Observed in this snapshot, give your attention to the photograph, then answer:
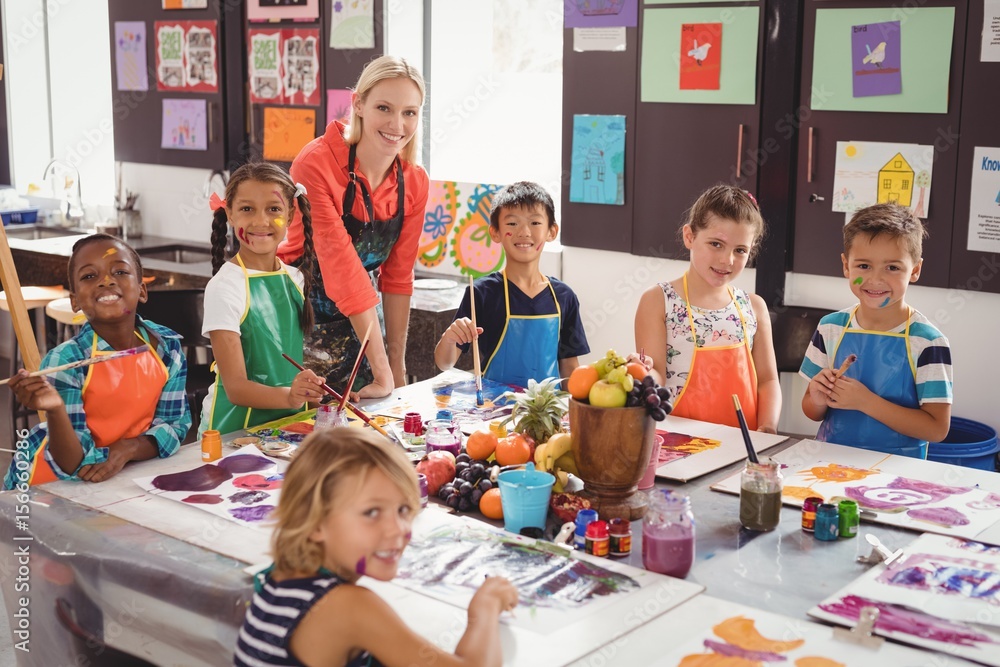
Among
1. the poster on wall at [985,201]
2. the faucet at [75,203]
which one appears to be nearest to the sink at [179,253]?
the faucet at [75,203]

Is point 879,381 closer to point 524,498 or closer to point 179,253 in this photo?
point 524,498

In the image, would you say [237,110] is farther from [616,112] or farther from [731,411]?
[731,411]

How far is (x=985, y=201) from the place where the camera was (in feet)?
11.5

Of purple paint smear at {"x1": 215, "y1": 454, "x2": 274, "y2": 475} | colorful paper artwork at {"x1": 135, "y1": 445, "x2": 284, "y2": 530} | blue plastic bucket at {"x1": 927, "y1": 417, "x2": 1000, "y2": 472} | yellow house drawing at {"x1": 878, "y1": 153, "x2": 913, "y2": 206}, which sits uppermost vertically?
yellow house drawing at {"x1": 878, "y1": 153, "x2": 913, "y2": 206}

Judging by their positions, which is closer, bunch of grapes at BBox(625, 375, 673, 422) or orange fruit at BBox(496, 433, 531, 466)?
bunch of grapes at BBox(625, 375, 673, 422)

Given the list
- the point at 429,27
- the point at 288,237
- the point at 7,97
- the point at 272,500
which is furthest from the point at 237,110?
the point at 272,500

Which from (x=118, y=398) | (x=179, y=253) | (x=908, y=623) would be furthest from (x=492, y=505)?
(x=179, y=253)

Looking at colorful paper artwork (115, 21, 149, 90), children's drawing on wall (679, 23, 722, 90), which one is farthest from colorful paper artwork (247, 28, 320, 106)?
children's drawing on wall (679, 23, 722, 90)

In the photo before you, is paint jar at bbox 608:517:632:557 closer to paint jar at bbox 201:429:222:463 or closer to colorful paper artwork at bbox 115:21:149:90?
paint jar at bbox 201:429:222:463

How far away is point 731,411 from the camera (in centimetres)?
265

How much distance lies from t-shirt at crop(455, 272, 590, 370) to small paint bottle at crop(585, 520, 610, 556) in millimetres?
1174

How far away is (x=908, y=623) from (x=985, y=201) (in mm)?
2423

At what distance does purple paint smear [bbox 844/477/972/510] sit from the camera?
6.40 feet

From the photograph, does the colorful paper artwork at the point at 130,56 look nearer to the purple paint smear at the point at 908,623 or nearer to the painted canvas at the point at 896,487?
the painted canvas at the point at 896,487
